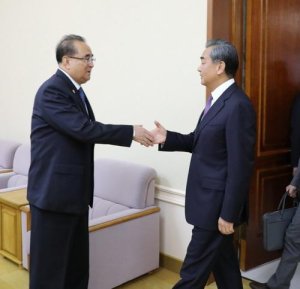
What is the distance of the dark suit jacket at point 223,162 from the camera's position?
1701mm

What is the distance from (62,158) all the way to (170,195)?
112 cm

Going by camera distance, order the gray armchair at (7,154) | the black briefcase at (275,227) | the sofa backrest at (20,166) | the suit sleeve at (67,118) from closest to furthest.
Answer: the suit sleeve at (67,118), the black briefcase at (275,227), the sofa backrest at (20,166), the gray armchair at (7,154)

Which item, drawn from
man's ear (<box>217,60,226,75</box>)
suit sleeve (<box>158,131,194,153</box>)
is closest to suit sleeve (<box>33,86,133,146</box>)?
suit sleeve (<box>158,131,194,153</box>)

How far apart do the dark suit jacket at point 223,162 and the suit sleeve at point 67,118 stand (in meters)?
0.46

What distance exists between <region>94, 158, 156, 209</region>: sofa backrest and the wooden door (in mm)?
708

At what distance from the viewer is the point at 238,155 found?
1.69 metres

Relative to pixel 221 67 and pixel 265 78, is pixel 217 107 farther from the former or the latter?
pixel 265 78

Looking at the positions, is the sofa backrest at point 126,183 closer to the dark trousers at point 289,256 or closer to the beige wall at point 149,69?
the beige wall at point 149,69

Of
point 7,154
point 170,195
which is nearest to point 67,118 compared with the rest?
point 170,195

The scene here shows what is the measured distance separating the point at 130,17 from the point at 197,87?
0.84m

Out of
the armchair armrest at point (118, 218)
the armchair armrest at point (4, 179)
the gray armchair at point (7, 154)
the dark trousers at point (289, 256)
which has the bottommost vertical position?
the dark trousers at point (289, 256)

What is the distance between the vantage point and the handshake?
2000 mm

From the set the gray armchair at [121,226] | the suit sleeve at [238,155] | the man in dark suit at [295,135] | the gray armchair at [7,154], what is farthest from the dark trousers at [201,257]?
the gray armchair at [7,154]

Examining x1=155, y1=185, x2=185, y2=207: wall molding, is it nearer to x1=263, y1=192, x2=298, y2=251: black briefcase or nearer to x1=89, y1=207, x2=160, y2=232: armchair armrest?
x1=89, y1=207, x2=160, y2=232: armchair armrest
